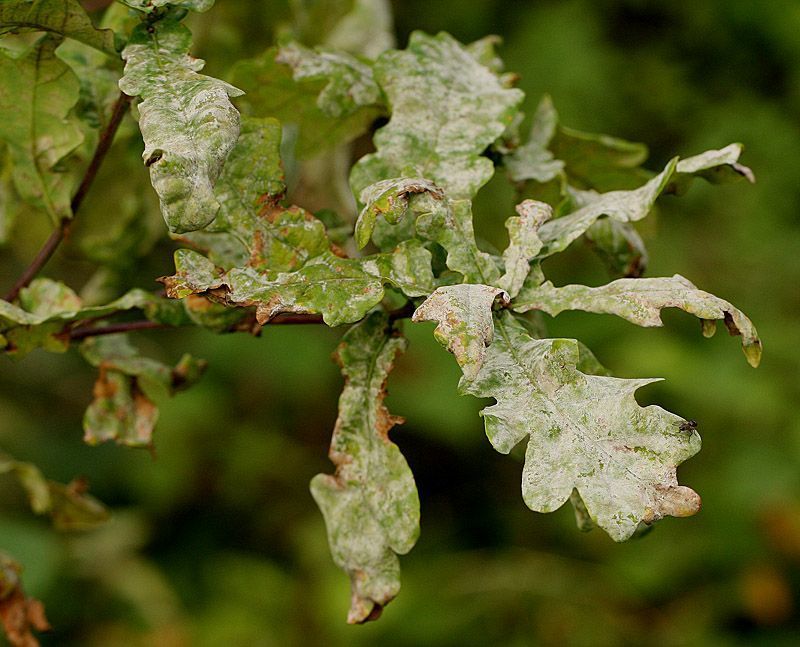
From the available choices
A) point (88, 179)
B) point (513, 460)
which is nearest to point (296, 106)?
point (88, 179)

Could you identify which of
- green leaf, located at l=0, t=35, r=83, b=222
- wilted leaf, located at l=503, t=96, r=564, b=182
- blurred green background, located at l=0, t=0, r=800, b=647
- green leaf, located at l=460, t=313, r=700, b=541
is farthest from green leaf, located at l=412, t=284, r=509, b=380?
blurred green background, located at l=0, t=0, r=800, b=647

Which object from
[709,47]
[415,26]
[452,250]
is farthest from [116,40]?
[709,47]

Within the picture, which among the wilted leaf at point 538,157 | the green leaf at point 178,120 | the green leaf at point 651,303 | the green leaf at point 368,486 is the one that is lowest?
the green leaf at point 368,486

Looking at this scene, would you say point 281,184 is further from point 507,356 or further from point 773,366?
point 773,366

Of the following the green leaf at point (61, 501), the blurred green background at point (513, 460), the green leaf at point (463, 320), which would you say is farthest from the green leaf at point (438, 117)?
the blurred green background at point (513, 460)

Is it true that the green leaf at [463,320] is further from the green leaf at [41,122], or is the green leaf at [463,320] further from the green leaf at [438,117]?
the green leaf at [41,122]
